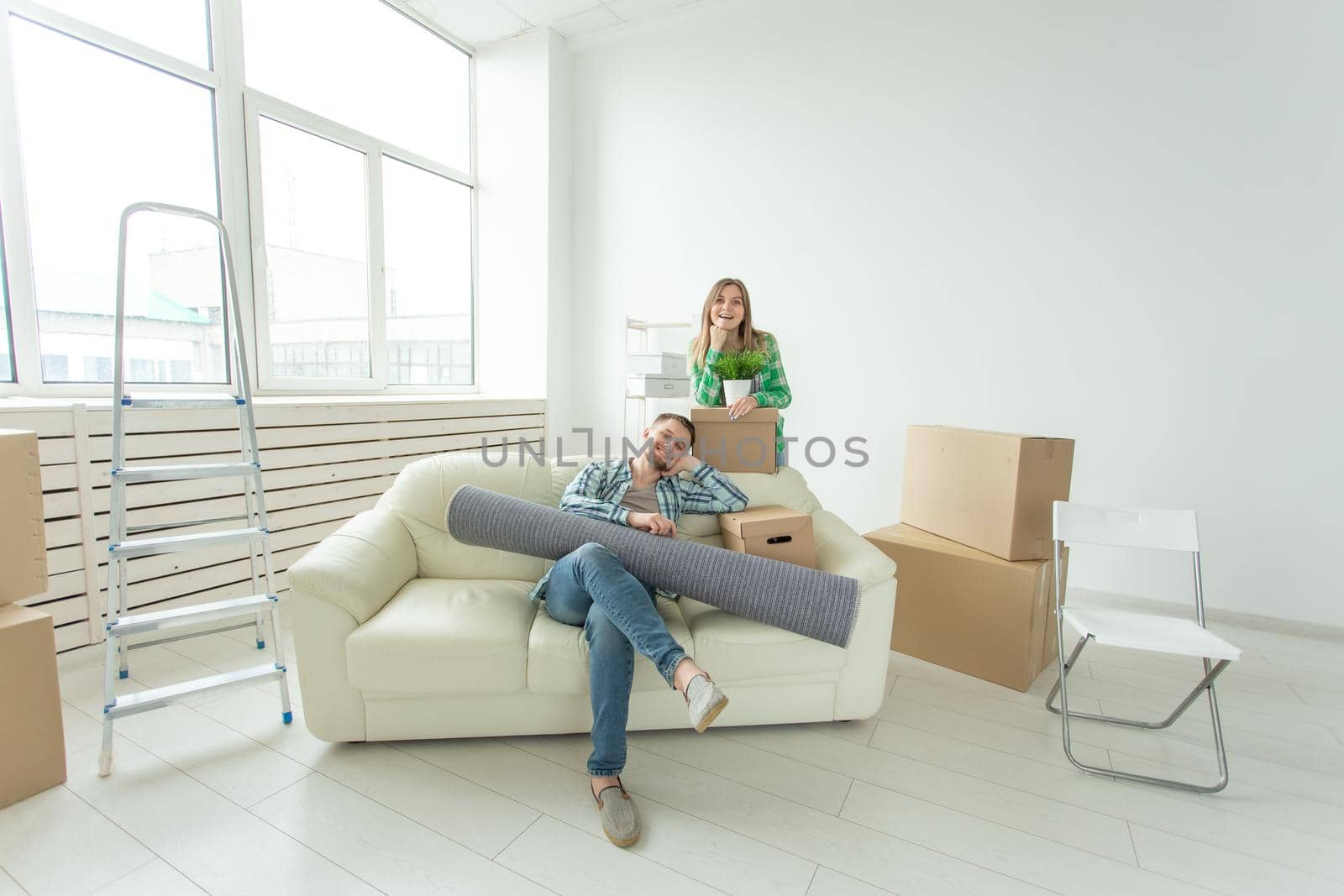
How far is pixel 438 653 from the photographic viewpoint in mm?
1671

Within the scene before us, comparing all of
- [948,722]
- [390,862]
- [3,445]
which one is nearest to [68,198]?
[3,445]

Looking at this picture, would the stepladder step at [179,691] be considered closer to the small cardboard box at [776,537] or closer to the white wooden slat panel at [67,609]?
the white wooden slat panel at [67,609]

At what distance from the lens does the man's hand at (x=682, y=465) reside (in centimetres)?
216

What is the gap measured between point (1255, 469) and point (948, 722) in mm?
1944

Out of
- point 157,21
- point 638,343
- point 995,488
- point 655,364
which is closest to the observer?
point 995,488

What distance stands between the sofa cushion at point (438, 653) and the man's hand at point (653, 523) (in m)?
0.46

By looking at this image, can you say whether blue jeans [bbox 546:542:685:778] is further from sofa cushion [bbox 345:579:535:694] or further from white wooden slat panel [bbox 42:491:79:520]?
white wooden slat panel [bbox 42:491:79:520]

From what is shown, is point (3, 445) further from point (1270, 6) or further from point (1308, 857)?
point (1270, 6)

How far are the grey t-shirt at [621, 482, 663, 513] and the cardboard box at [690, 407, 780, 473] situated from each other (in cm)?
27

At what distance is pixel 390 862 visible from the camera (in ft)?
4.56

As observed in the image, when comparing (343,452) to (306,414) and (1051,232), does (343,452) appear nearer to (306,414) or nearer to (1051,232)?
(306,414)

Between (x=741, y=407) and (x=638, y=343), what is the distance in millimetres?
2036

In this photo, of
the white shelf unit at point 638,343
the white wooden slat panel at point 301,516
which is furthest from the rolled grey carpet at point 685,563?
the white shelf unit at point 638,343

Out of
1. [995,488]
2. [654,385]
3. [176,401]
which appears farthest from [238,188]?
[995,488]
